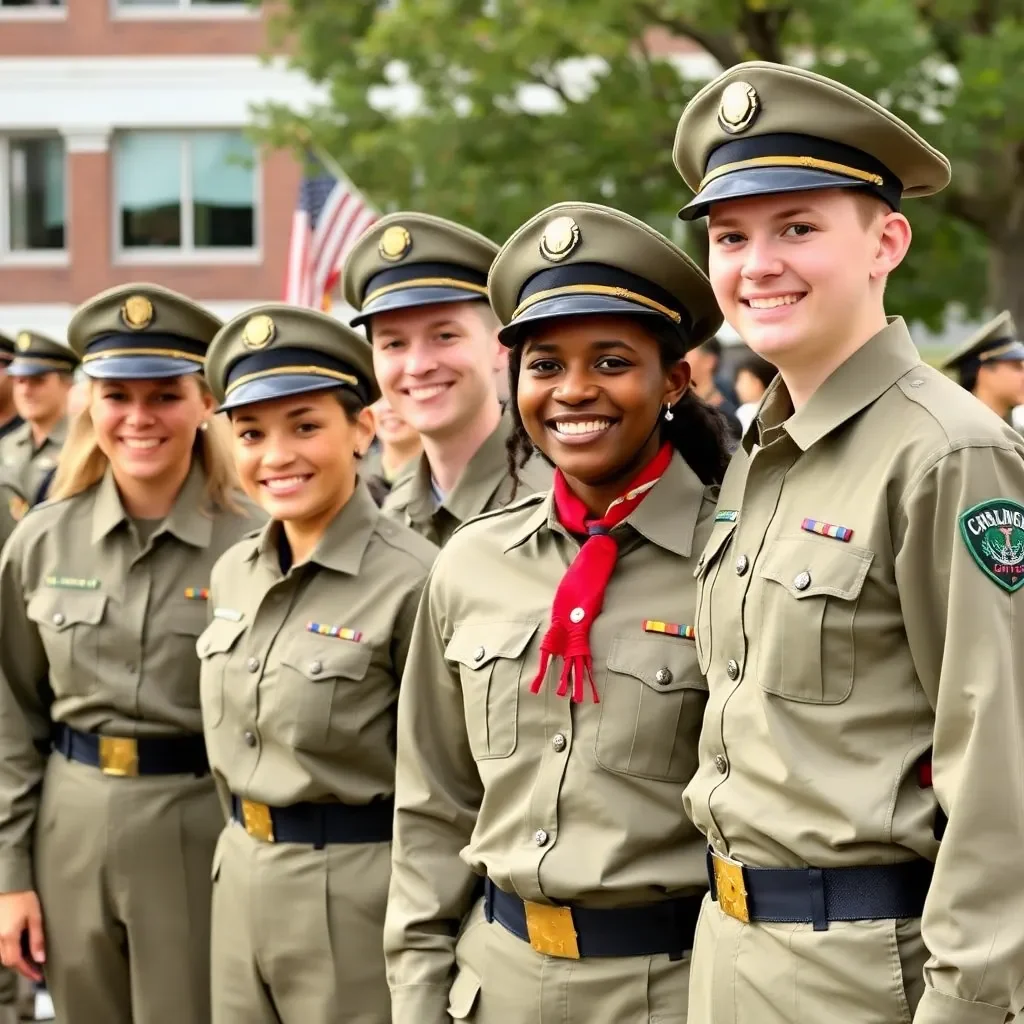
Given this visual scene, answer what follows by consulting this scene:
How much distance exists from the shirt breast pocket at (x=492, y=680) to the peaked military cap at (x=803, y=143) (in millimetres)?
896

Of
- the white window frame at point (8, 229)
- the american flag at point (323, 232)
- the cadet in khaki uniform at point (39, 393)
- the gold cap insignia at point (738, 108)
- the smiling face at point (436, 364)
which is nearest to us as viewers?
the gold cap insignia at point (738, 108)

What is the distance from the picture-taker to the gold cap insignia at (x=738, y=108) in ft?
9.07

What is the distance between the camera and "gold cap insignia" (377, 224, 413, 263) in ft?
14.7

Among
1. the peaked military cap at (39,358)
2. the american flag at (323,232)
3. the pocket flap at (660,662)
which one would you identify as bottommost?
the pocket flap at (660,662)

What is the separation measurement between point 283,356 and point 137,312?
0.86 meters

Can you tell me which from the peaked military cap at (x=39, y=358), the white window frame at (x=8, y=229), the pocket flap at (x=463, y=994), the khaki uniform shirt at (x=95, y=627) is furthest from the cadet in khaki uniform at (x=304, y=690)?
the white window frame at (x=8, y=229)

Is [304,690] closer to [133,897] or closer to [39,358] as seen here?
[133,897]

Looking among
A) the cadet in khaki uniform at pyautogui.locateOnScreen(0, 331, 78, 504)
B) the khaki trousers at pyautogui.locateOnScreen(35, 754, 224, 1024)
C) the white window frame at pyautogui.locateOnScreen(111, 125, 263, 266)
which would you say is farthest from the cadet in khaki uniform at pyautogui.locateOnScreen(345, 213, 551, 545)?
the white window frame at pyautogui.locateOnScreen(111, 125, 263, 266)

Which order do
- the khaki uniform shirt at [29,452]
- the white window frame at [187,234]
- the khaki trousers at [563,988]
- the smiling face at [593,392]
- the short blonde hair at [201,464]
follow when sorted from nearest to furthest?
the khaki trousers at [563,988]
the smiling face at [593,392]
the short blonde hair at [201,464]
the khaki uniform shirt at [29,452]
the white window frame at [187,234]

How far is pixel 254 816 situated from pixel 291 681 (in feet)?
1.14

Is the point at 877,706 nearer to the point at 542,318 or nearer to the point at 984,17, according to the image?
the point at 542,318

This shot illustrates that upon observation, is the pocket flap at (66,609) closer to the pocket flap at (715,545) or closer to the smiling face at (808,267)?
the pocket flap at (715,545)

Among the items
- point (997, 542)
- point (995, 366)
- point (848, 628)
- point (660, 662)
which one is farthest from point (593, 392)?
point (995, 366)

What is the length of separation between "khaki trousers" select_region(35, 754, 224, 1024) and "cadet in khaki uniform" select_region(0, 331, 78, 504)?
5209mm
